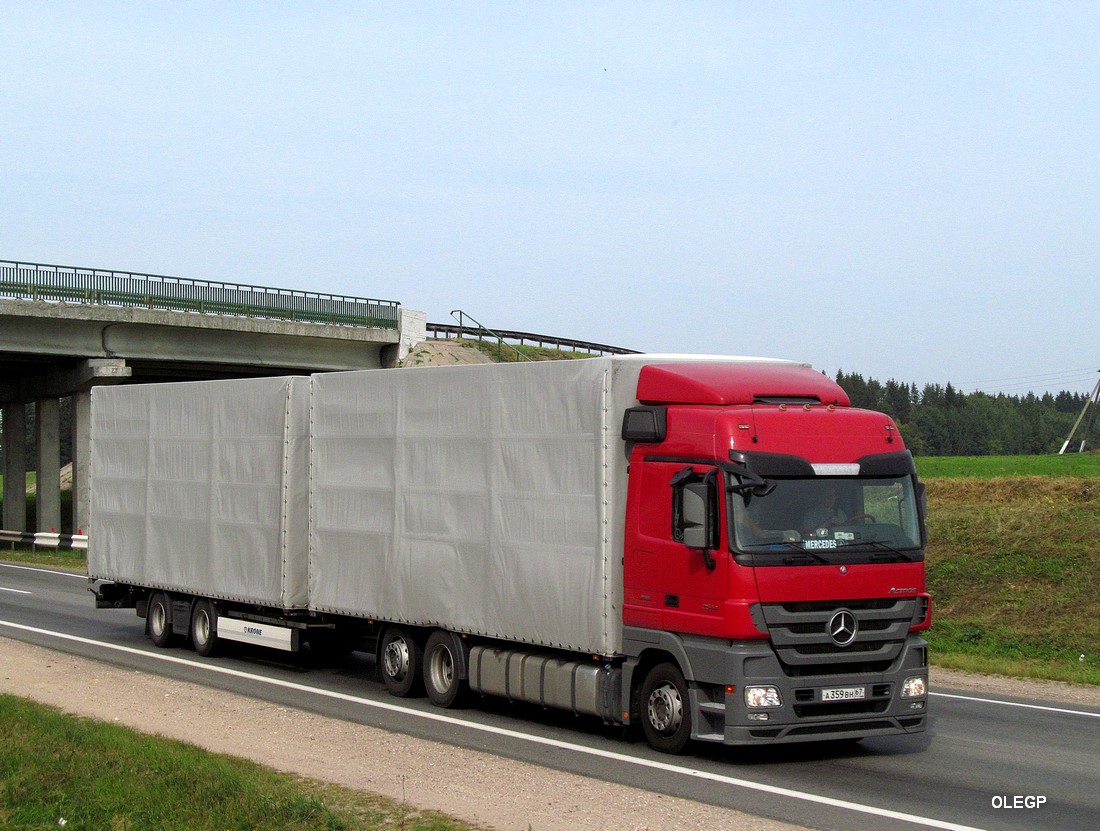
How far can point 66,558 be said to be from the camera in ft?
125

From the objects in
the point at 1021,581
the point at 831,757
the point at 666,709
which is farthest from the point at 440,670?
the point at 1021,581

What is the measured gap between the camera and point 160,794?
8.94 metres

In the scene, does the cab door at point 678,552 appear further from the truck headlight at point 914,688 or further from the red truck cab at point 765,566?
the truck headlight at point 914,688

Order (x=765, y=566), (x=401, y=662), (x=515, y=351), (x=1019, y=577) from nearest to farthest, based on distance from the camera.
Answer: (x=765, y=566) < (x=401, y=662) < (x=1019, y=577) < (x=515, y=351)

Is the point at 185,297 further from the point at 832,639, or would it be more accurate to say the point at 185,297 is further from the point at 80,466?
the point at 832,639

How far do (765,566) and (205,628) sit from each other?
9925mm

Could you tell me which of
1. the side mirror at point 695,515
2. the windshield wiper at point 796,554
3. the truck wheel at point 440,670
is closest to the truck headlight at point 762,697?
the windshield wiper at point 796,554

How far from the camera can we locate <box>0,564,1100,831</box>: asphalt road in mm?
9062

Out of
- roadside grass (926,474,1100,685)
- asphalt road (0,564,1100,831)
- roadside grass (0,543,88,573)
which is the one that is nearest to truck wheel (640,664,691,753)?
asphalt road (0,564,1100,831)

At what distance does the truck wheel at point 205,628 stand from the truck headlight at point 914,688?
389 inches

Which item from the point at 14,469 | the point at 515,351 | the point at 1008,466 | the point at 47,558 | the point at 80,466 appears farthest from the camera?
the point at 515,351

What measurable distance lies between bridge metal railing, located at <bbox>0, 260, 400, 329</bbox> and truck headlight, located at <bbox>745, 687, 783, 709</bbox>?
111 ft

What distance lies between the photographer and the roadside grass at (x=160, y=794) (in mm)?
8344

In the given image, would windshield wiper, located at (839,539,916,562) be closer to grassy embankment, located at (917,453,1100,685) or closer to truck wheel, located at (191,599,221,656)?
grassy embankment, located at (917,453,1100,685)
